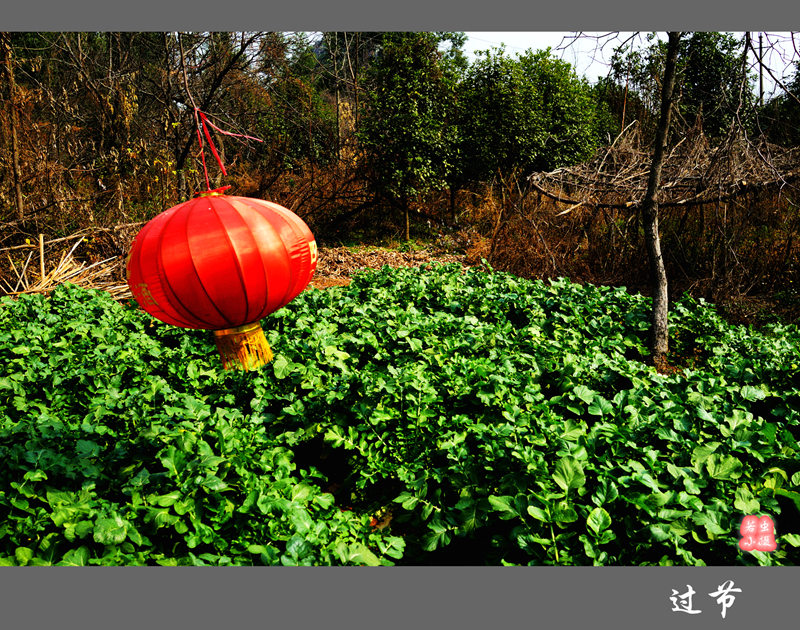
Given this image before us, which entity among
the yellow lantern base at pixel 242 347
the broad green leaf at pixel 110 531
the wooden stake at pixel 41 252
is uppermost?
the wooden stake at pixel 41 252

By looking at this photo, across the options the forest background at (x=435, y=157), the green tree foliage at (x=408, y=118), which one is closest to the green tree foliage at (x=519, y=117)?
the forest background at (x=435, y=157)

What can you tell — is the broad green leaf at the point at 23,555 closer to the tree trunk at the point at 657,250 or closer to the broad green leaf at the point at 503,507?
the broad green leaf at the point at 503,507

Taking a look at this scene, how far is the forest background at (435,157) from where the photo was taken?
7.45 meters

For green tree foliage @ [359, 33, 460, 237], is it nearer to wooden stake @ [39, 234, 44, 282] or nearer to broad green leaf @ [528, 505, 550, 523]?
wooden stake @ [39, 234, 44, 282]

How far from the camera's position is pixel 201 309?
9.25ft

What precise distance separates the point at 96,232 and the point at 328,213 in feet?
19.5

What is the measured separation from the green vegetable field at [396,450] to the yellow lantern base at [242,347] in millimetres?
302

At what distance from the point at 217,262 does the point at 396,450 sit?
1546 millimetres

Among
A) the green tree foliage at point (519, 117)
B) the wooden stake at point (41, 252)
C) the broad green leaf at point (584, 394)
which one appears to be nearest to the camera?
the broad green leaf at point (584, 394)

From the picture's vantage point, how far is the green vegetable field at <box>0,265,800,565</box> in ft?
7.85

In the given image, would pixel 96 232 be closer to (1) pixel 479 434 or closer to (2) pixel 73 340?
(2) pixel 73 340

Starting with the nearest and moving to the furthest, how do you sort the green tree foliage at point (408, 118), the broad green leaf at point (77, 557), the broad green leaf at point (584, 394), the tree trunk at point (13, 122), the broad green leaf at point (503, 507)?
the broad green leaf at point (77, 557) < the broad green leaf at point (503, 507) < the broad green leaf at point (584, 394) < the tree trunk at point (13, 122) < the green tree foliage at point (408, 118)

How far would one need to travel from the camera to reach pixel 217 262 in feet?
8.90

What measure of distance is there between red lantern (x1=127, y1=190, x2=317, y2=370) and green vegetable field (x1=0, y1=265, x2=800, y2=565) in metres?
0.70
